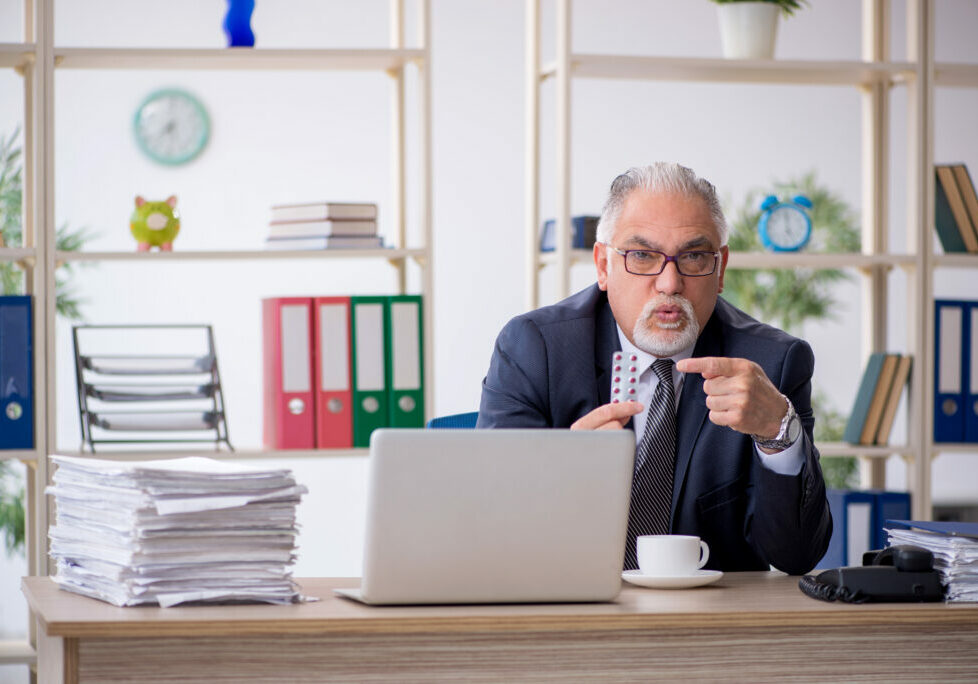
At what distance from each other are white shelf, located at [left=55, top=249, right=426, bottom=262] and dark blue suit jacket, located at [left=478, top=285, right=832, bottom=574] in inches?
38.6

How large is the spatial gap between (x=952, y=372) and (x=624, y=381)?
5.47 feet

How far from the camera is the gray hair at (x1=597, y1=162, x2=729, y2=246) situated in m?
1.97

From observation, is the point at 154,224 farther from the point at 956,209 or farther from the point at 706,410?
the point at 956,209

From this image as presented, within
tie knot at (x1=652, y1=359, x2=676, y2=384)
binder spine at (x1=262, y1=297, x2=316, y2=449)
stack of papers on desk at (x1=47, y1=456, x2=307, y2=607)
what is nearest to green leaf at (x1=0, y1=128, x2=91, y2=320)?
binder spine at (x1=262, y1=297, x2=316, y2=449)

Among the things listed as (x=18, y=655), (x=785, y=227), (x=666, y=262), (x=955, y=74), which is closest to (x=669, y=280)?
(x=666, y=262)

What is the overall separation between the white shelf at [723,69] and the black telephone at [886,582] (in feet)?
6.48

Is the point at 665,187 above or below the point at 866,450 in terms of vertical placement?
above

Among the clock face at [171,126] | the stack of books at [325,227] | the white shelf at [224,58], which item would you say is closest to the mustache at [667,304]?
the stack of books at [325,227]

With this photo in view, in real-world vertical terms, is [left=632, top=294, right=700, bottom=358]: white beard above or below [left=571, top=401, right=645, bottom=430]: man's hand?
above

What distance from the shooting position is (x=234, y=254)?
9.73 ft

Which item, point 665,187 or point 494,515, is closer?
point 494,515

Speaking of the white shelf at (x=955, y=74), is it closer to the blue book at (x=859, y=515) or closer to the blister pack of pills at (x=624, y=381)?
the blue book at (x=859, y=515)

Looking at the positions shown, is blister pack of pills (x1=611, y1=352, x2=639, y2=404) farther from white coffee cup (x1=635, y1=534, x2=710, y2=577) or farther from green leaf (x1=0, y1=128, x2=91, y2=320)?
green leaf (x1=0, y1=128, x2=91, y2=320)

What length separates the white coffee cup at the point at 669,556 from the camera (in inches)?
59.2
